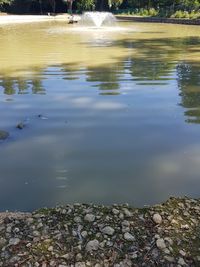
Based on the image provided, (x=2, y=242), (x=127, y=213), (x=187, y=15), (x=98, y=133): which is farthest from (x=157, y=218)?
(x=187, y=15)

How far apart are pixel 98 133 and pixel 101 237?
157 inches

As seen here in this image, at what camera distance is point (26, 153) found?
23.0ft

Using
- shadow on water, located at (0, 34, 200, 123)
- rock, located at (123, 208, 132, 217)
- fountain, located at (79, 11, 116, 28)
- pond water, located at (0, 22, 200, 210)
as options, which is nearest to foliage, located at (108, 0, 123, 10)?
fountain, located at (79, 11, 116, 28)

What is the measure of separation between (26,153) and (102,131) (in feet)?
5.73

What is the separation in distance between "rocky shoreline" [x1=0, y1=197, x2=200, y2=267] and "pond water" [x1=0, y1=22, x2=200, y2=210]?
0.78 m

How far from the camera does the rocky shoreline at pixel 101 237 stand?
395 cm

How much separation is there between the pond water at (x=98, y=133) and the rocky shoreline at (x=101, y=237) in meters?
0.78

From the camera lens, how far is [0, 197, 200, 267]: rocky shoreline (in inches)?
155

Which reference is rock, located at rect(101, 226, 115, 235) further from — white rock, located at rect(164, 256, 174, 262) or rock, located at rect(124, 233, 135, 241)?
white rock, located at rect(164, 256, 174, 262)

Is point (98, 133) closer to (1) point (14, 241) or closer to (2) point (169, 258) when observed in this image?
(1) point (14, 241)

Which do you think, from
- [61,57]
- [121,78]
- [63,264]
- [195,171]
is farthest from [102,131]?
[61,57]

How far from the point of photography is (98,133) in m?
8.05

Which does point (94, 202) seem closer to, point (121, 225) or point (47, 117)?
point (121, 225)

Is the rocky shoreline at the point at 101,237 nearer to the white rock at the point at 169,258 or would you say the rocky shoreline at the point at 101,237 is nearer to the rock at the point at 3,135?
the white rock at the point at 169,258
